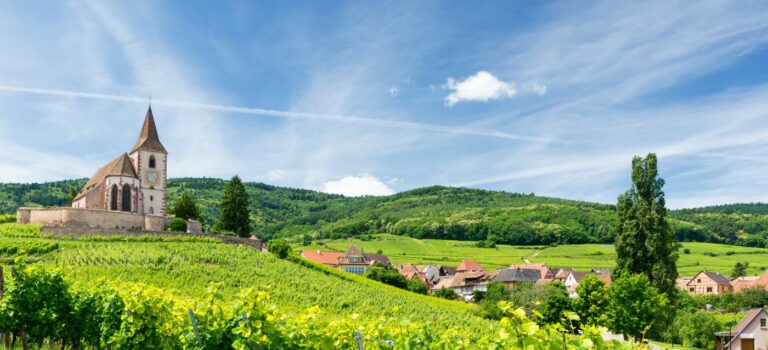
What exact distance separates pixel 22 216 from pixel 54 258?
655 inches

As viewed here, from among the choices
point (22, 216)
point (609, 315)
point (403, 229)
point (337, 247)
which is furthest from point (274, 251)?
point (403, 229)

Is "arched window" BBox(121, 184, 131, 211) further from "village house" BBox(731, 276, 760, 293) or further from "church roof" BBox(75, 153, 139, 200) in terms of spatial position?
"village house" BBox(731, 276, 760, 293)

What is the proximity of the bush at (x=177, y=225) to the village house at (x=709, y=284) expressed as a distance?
7007 cm

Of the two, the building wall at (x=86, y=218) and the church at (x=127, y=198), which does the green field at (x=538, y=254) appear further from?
the building wall at (x=86, y=218)

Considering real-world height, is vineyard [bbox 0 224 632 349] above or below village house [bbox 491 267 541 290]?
above

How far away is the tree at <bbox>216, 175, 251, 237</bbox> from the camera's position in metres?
70.1

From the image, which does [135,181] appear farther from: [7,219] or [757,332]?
[757,332]

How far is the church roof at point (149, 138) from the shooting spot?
2653 inches

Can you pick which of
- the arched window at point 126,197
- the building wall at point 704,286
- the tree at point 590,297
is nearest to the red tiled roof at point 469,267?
the building wall at point 704,286

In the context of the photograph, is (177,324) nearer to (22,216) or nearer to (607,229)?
(22,216)

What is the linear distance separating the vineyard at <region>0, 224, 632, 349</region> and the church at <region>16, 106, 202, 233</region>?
2.66 meters

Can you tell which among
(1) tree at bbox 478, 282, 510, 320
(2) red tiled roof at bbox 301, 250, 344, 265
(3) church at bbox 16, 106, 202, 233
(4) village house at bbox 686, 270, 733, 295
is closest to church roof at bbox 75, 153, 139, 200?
(3) church at bbox 16, 106, 202, 233

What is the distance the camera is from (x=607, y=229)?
447 feet

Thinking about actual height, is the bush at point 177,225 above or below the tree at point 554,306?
above
